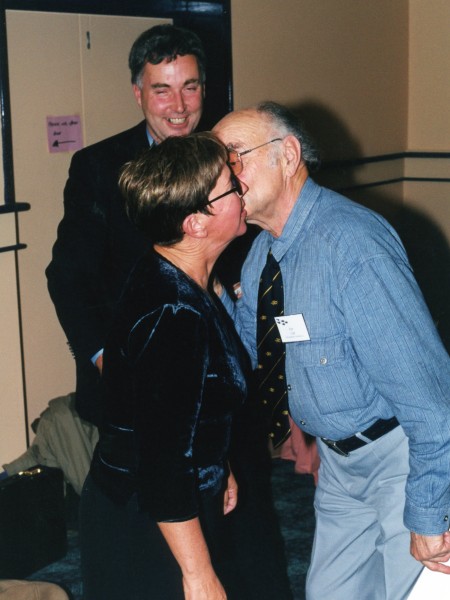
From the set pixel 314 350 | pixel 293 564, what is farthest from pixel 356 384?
pixel 293 564

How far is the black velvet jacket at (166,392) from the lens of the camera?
1.60 meters

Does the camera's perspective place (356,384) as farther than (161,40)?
No

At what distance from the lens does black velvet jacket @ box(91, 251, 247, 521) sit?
5.25 ft

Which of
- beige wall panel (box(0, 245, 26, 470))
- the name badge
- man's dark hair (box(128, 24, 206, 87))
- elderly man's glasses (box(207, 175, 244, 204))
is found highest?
man's dark hair (box(128, 24, 206, 87))

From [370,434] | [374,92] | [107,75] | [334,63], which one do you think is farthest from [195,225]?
Result: [374,92]

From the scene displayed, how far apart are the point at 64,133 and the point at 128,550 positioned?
2559 mm

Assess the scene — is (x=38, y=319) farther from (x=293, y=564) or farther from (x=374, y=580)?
(x=374, y=580)

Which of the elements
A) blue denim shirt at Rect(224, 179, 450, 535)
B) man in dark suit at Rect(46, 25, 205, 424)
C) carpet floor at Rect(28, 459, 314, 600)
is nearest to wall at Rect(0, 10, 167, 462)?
carpet floor at Rect(28, 459, 314, 600)

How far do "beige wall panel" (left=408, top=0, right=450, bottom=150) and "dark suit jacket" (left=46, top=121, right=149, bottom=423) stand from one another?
3929mm

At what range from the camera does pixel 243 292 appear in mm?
2314

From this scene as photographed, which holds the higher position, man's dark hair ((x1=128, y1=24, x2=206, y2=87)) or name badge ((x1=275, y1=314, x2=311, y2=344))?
man's dark hair ((x1=128, y1=24, x2=206, y2=87))

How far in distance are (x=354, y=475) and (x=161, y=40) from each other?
1.47 meters

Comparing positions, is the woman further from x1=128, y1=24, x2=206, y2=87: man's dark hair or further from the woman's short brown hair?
x1=128, y1=24, x2=206, y2=87: man's dark hair

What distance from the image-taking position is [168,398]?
159 centimetres
